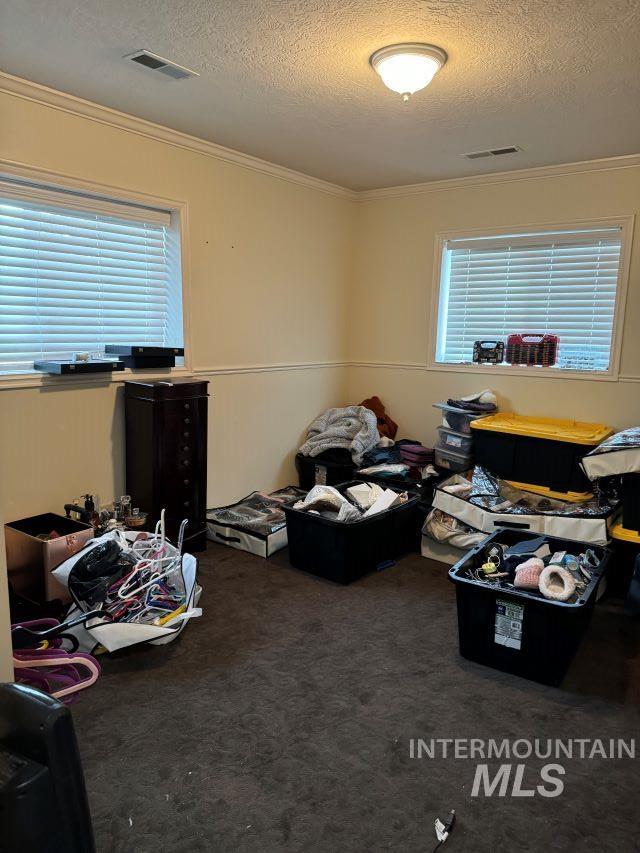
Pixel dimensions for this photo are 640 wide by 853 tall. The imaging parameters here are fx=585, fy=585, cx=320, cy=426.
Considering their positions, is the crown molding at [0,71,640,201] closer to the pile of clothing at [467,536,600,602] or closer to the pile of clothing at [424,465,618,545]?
the pile of clothing at [424,465,618,545]

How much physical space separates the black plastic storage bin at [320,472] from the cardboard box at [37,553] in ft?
6.06

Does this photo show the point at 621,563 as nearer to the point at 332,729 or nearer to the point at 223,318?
the point at 332,729

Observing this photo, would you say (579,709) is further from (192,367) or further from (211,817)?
(192,367)

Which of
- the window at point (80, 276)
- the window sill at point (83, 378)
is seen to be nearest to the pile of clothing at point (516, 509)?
the window sill at point (83, 378)

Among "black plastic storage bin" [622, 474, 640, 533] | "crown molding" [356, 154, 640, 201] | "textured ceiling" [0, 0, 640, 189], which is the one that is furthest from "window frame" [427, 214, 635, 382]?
"black plastic storage bin" [622, 474, 640, 533]

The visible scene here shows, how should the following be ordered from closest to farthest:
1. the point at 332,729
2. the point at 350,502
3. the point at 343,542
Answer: the point at 332,729 → the point at 343,542 → the point at 350,502

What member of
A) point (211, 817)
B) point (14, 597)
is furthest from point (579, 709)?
point (14, 597)

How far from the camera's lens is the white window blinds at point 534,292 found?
3934mm

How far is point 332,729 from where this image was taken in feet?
6.82

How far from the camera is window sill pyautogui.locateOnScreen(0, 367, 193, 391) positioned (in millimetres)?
2881

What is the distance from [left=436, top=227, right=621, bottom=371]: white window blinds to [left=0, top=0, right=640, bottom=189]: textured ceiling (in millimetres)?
606

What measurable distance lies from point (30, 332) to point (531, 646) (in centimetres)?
282

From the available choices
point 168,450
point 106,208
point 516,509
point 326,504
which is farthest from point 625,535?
point 106,208

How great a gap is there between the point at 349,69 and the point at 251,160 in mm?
1491
